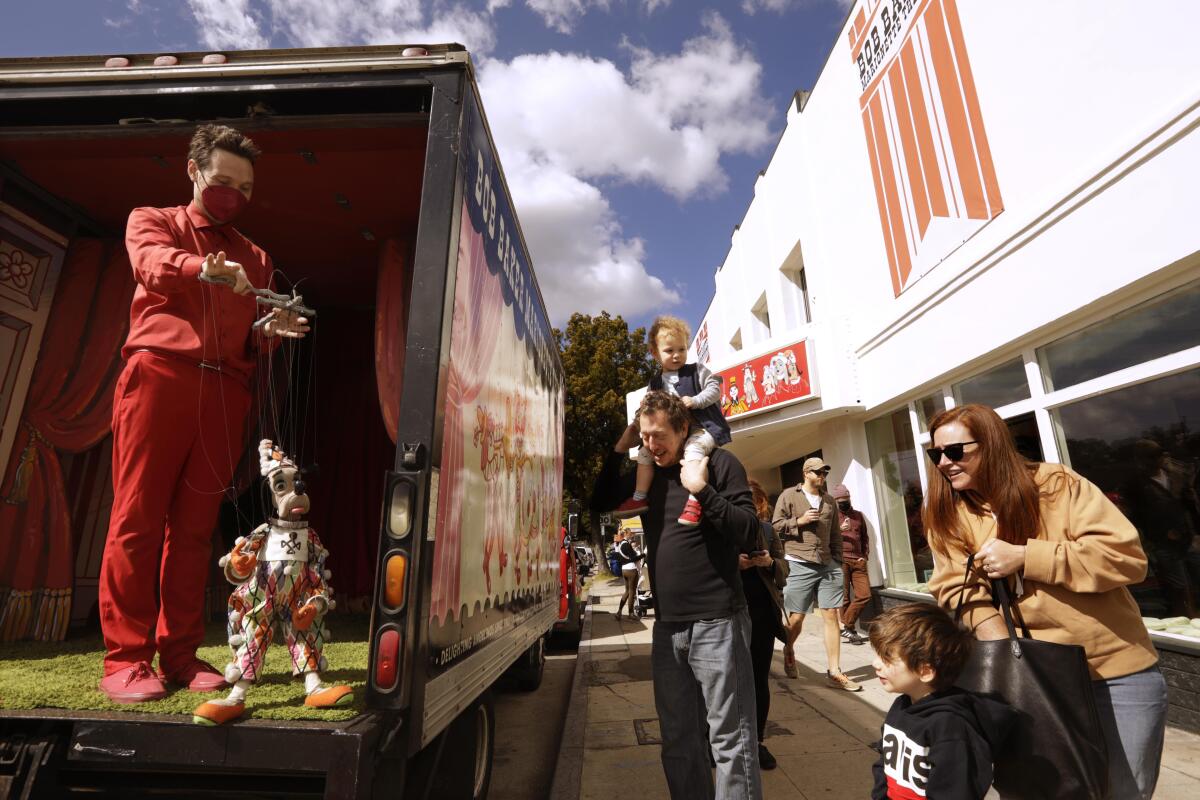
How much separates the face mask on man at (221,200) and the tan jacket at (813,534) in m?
4.47

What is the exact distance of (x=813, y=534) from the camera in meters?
5.34

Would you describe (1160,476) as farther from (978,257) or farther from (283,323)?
(283,323)

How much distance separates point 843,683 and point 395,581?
15.1 feet

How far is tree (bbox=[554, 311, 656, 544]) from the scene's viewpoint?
22.0 m

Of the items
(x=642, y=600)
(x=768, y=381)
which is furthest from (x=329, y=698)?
(x=642, y=600)

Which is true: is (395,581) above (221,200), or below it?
below

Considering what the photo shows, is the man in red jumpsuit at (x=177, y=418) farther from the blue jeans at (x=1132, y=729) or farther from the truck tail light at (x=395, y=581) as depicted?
the blue jeans at (x=1132, y=729)

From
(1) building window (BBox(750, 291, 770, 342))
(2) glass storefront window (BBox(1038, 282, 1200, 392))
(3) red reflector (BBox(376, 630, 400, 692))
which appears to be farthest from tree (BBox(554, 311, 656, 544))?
(3) red reflector (BBox(376, 630, 400, 692))

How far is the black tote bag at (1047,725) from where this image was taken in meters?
1.51

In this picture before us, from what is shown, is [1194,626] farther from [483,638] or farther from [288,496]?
[288,496]

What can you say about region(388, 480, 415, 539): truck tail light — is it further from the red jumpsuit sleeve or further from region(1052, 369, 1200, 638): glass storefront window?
region(1052, 369, 1200, 638): glass storefront window

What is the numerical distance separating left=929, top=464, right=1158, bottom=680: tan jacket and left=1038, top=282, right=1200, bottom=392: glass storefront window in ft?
11.1

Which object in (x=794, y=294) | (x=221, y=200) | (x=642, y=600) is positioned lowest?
(x=642, y=600)

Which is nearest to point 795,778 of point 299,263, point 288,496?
point 288,496
